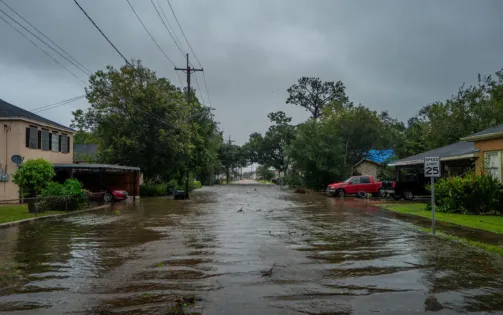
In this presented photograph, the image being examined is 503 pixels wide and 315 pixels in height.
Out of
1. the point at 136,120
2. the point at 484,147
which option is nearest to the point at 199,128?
the point at 136,120

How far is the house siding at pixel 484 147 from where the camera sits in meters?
19.7

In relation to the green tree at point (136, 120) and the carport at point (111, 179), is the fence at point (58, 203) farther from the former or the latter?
the green tree at point (136, 120)

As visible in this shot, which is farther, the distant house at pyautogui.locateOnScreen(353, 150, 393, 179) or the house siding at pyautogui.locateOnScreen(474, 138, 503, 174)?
the distant house at pyautogui.locateOnScreen(353, 150, 393, 179)

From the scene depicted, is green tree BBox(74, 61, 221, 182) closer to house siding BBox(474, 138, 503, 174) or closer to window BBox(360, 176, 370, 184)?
window BBox(360, 176, 370, 184)

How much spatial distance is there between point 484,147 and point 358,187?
52.1 feet

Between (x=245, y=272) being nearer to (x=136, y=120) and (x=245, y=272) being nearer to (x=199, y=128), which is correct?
(x=136, y=120)

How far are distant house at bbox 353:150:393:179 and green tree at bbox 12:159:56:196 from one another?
32043mm

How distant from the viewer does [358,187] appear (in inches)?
1427

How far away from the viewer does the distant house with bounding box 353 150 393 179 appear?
150 ft

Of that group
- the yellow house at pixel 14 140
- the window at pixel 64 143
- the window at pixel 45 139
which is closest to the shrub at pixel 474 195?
the yellow house at pixel 14 140

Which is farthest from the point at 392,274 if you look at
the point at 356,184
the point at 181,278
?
the point at 356,184

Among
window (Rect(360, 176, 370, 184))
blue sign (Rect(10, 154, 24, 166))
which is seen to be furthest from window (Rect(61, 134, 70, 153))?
window (Rect(360, 176, 370, 184))

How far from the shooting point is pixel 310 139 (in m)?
47.8

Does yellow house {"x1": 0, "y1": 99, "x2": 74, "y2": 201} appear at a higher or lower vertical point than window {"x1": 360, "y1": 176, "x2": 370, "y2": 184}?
higher
